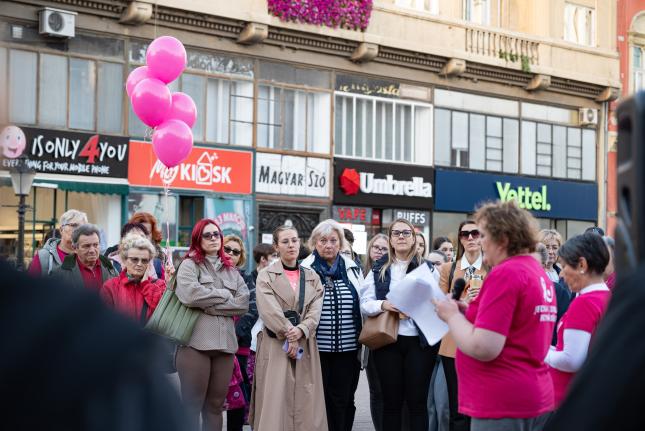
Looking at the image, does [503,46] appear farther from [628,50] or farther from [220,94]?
[220,94]

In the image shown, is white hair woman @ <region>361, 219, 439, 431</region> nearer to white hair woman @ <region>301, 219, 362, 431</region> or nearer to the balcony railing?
white hair woman @ <region>301, 219, 362, 431</region>

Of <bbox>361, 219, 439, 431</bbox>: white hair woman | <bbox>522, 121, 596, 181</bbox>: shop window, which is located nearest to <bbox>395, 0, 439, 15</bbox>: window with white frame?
<bbox>522, 121, 596, 181</bbox>: shop window

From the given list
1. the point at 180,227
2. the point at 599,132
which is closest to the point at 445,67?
the point at 599,132

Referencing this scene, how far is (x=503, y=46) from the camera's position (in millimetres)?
31234

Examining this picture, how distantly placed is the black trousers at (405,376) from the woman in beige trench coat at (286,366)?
0.56m

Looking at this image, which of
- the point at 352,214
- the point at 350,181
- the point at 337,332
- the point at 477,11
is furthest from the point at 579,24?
the point at 337,332

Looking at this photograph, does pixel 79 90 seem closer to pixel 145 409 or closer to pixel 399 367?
pixel 399 367

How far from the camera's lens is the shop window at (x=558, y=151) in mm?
32344

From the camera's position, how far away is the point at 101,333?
1.11m

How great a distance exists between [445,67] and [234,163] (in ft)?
24.6

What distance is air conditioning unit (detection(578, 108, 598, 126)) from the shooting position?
110 ft

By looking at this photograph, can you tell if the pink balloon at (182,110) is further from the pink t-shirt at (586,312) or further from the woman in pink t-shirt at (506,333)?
the woman in pink t-shirt at (506,333)

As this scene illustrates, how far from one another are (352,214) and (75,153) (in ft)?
25.7

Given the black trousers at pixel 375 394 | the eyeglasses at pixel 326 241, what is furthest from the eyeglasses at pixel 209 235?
the black trousers at pixel 375 394
